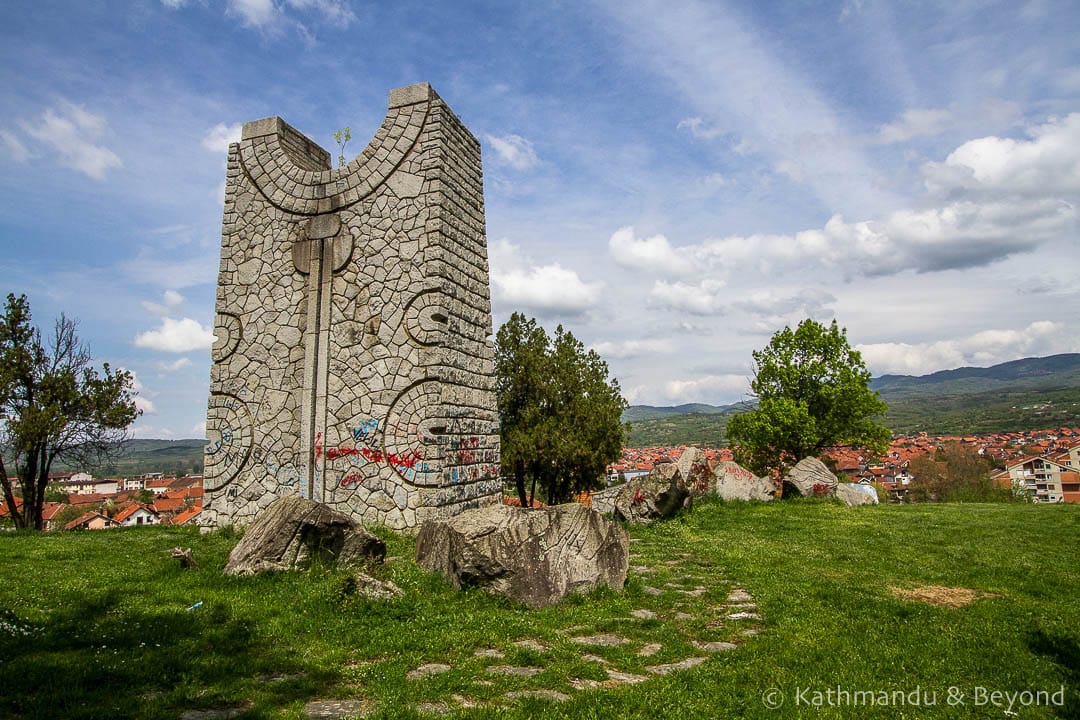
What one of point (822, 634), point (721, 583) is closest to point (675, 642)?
point (822, 634)

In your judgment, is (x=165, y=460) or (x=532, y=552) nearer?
(x=532, y=552)

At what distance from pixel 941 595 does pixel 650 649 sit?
4.12 m

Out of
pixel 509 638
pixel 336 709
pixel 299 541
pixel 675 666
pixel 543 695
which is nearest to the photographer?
pixel 336 709

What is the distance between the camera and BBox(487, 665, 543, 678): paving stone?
477cm

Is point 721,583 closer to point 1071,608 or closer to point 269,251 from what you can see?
point 1071,608

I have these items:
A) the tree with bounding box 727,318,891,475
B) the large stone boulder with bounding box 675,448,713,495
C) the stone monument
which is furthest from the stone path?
the tree with bounding box 727,318,891,475

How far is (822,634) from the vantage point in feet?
18.6

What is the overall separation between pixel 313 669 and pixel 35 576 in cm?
509

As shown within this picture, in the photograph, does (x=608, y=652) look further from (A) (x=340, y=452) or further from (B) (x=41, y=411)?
(B) (x=41, y=411)

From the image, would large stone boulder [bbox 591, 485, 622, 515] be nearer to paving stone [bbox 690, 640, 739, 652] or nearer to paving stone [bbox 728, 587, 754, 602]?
paving stone [bbox 728, 587, 754, 602]

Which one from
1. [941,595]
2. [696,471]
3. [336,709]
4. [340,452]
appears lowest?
[941,595]

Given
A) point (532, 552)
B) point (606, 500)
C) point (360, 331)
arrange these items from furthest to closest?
point (606, 500)
point (360, 331)
point (532, 552)

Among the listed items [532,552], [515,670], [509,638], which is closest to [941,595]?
[532,552]

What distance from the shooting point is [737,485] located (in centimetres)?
1712
